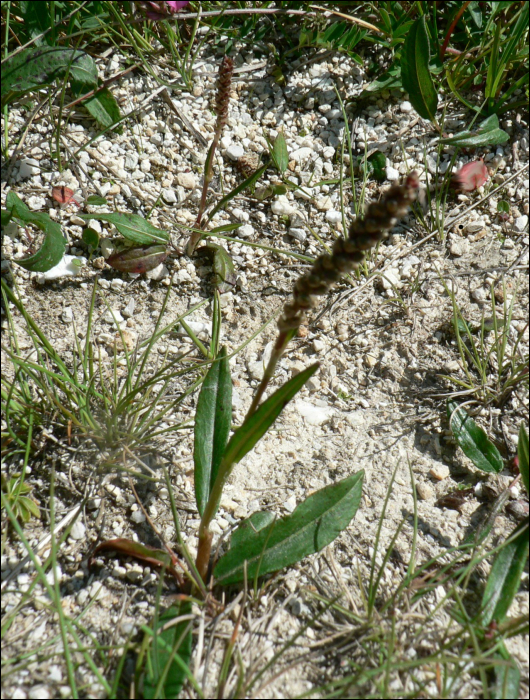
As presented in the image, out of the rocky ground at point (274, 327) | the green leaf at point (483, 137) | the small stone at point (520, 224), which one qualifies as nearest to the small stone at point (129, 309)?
the rocky ground at point (274, 327)

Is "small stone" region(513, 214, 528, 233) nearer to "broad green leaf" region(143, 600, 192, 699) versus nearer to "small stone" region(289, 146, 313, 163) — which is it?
"small stone" region(289, 146, 313, 163)

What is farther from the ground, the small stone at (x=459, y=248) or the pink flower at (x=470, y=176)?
the pink flower at (x=470, y=176)

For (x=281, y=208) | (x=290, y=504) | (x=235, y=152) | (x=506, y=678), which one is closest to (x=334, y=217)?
(x=281, y=208)

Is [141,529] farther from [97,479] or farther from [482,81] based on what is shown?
[482,81]

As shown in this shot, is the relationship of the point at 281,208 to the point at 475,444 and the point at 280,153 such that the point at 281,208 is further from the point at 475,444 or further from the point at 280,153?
the point at 475,444

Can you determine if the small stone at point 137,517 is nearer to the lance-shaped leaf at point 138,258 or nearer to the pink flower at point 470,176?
the lance-shaped leaf at point 138,258

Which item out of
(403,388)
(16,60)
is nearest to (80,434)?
(403,388)

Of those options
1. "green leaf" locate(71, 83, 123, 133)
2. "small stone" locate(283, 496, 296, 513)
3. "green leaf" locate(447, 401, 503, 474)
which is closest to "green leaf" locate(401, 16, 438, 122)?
"green leaf" locate(71, 83, 123, 133)
